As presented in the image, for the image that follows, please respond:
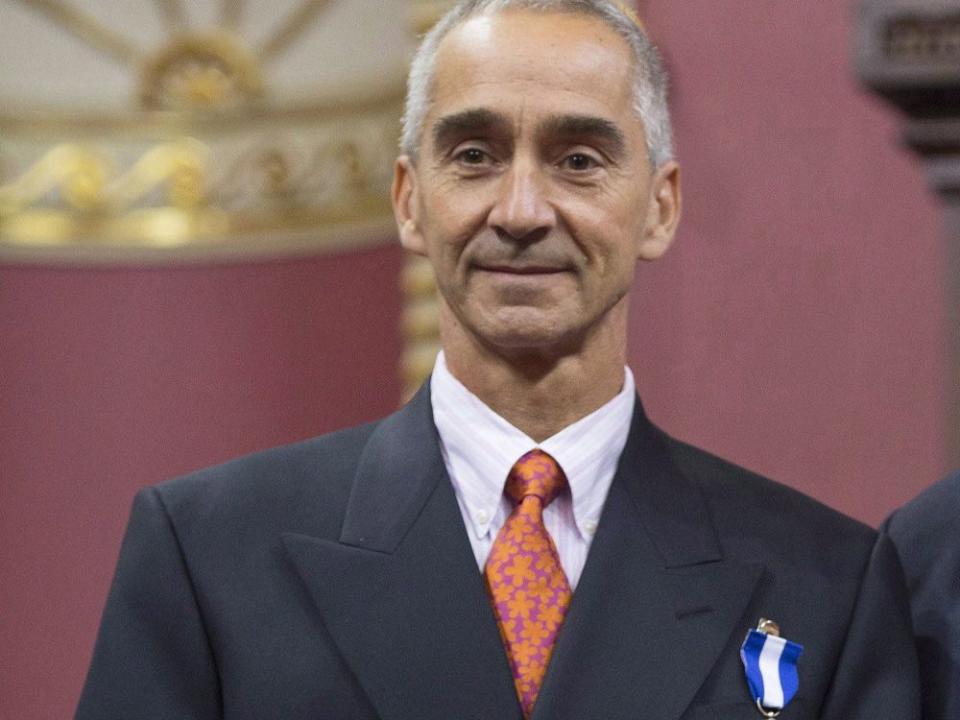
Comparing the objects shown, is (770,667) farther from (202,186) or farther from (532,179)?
(202,186)

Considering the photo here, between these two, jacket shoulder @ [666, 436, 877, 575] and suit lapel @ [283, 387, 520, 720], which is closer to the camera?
suit lapel @ [283, 387, 520, 720]

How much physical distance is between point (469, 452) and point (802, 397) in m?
0.92

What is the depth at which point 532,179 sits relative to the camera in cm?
142

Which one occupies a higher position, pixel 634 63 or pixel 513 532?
pixel 634 63

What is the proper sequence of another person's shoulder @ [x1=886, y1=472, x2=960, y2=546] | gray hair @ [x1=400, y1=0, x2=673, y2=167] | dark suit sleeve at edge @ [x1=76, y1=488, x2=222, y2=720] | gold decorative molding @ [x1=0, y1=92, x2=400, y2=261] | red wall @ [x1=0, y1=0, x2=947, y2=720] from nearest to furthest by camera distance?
dark suit sleeve at edge @ [x1=76, y1=488, x2=222, y2=720] → gray hair @ [x1=400, y1=0, x2=673, y2=167] → another person's shoulder @ [x1=886, y1=472, x2=960, y2=546] → red wall @ [x1=0, y1=0, x2=947, y2=720] → gold decorative molding @ [x1=0, y1=92, x2=400, y2=261]

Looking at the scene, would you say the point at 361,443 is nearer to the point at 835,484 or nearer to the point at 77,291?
the point at 835,484

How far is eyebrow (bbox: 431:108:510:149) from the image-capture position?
143 centimetres

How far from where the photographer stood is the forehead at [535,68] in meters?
1.43

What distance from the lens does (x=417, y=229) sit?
1.52 metres

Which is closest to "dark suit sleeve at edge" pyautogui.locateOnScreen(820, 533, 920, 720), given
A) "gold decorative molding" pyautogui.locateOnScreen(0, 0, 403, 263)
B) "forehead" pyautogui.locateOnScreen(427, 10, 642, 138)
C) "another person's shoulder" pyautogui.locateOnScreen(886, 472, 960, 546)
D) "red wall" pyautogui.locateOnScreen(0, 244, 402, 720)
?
"another person's shoulder" pyautogui.locateOnScreen(886, 472, 960, 546)

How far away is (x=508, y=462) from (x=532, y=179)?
199mm

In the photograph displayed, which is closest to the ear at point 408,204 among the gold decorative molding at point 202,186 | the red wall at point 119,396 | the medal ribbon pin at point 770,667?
the medal ribbon pin at point 770,667

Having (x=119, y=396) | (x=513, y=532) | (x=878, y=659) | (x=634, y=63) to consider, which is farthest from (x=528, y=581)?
(x=119, y=396)

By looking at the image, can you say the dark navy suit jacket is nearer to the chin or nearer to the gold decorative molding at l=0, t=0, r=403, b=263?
the chin
